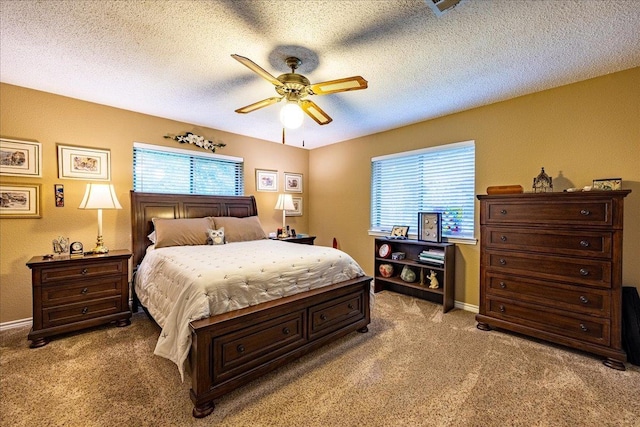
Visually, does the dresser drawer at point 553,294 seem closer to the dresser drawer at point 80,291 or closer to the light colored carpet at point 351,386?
the light colored carpet at point 351,386

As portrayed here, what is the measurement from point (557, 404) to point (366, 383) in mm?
1206

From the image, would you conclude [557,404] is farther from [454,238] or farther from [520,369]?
[454,238]

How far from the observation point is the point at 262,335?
2.00m

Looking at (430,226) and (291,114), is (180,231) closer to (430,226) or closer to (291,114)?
(291,114)

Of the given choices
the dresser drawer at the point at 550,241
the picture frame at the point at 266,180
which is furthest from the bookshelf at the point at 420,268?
the picture frame at the point at 266,180

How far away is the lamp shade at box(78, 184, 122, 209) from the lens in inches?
112

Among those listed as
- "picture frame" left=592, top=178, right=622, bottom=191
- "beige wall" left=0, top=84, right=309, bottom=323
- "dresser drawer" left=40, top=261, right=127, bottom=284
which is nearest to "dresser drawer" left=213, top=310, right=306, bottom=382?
"dresser drawer" left=40, top=261, right=127, bottom=284

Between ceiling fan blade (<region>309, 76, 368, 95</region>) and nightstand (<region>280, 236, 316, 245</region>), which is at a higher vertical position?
ceiling fan blade (<region>309, 76, 368, 95</region>)

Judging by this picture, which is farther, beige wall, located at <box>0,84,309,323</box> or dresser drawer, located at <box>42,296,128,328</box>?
beige wall, located at <box>0,84,309,323</box>

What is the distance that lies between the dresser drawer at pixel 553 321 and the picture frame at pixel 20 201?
4829 millimetres

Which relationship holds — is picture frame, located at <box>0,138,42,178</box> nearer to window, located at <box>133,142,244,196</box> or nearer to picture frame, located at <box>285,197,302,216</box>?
window, located at <box>133,142,244,196</box>

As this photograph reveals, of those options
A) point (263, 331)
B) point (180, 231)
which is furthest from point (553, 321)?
point (180, 231)

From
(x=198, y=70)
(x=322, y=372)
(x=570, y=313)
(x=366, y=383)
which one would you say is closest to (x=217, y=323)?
(x=322, y=372)

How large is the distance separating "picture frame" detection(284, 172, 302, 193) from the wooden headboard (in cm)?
96
